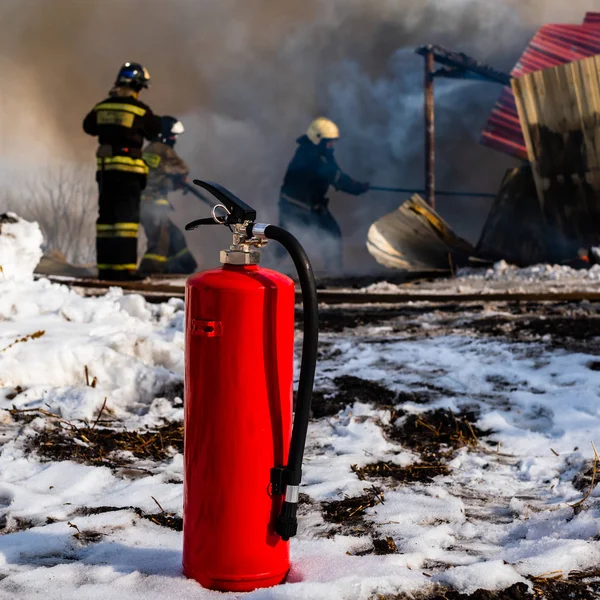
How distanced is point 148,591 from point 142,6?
1512 centimetres

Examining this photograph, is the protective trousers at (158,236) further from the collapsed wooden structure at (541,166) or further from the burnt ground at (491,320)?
the burnt ground at (491,320)

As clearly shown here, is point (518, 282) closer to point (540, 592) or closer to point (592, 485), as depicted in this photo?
point (592, 485)

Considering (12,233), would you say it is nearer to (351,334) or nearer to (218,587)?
(351,334)

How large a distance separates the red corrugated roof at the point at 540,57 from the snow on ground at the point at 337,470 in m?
7.46

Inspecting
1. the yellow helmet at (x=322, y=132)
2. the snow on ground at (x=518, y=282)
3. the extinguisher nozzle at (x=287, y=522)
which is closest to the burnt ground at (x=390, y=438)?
the extinguisher nozzle at (x=287, y=522)

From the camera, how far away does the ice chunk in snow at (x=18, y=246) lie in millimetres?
4000

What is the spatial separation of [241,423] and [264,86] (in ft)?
46.7

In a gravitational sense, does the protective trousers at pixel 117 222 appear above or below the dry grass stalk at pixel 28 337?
above

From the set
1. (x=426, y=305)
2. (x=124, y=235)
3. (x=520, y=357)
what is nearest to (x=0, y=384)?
(x=520, y=357)

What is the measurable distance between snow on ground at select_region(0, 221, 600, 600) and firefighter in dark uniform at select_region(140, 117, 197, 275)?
6.23 meters

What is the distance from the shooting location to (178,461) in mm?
2580

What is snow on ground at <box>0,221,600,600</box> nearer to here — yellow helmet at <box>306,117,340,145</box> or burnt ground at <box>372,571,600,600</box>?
burnt ground at <box>372,571,600,600</box>

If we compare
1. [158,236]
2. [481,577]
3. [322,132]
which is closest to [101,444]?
[481,577]

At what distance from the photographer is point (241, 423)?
64.5 inches
